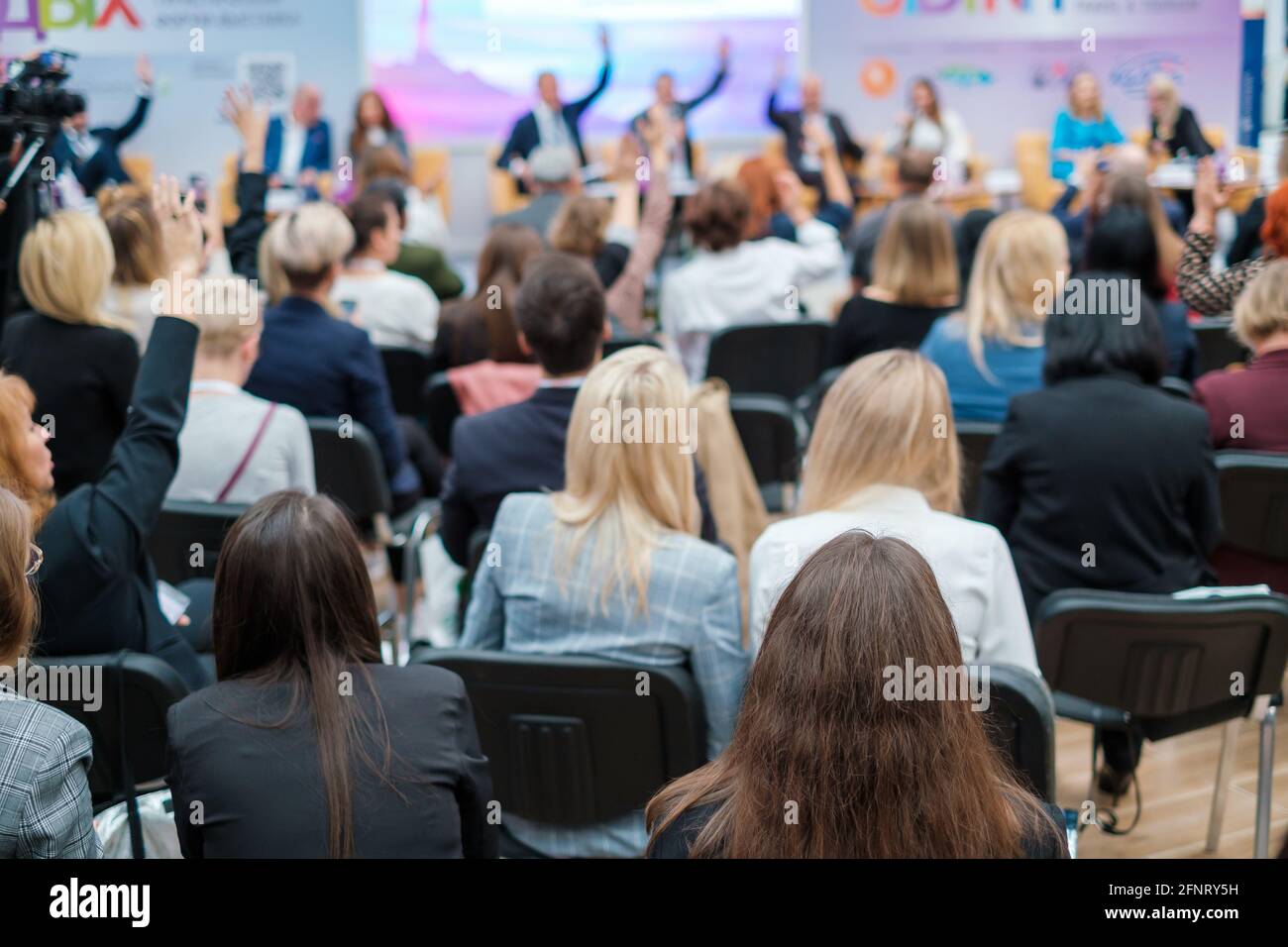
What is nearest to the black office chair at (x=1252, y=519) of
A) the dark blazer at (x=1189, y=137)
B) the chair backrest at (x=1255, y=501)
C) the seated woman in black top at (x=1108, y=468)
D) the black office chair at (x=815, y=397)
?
the chair backrest at (x=1255, y=501)

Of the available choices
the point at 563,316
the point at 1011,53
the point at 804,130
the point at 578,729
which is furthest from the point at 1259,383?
the point at 1011,53

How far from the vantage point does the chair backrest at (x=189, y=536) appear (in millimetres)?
2754

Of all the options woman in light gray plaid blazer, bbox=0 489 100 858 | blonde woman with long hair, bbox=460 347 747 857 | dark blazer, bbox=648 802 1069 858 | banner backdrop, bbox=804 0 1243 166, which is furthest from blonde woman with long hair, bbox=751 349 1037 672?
banner backdrop, bbox=804 0 1243 166

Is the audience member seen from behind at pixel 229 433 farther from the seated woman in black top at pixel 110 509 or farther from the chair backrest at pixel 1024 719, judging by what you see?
the chair backrest at pixel 1024 719

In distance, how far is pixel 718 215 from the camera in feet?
15.4

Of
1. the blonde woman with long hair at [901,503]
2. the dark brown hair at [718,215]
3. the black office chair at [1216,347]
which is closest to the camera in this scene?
the blonde woman with long hair at [901,503]

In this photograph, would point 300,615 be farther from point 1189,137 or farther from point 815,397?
A: point 1189,137

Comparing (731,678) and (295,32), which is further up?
(295,32)

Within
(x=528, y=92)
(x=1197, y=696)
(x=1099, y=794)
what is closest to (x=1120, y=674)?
(x=1197, y=696)

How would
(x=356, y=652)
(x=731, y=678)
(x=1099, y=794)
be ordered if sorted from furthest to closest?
1. (x=1099, y=794)
2. (x=731, y=678)
3. (x=356, y=652)

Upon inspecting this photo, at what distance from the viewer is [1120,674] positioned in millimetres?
2418

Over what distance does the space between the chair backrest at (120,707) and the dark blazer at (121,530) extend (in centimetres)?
15

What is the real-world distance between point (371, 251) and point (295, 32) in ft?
22.6

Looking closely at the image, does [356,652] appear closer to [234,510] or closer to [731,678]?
[731,678]
